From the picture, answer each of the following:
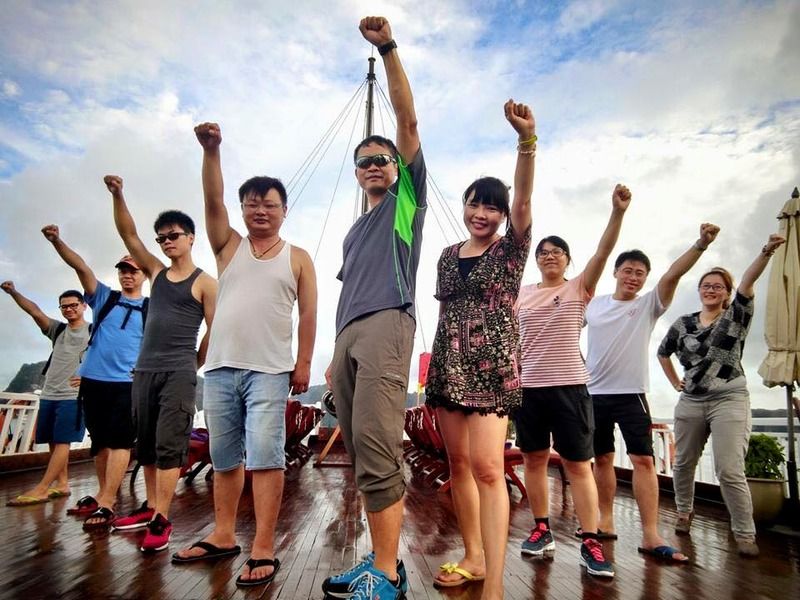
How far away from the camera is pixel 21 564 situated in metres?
2.05

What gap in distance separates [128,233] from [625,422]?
3071mm

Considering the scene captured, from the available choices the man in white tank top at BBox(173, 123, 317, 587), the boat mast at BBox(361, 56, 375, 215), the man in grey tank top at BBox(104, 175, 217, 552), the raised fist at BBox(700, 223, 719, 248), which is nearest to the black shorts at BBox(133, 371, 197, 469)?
the man in grey tank top at BBox(104, 175, 217, 552)

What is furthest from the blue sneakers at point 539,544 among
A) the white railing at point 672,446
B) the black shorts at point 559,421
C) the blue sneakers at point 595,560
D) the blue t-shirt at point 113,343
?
the blue t-shirt at point 113,343

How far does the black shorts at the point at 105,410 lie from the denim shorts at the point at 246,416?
1.42 meters

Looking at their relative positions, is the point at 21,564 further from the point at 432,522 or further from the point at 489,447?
the point at 432,522

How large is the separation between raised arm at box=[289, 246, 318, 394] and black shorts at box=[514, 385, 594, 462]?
1.08 meters

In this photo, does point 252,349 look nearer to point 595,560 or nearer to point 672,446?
point 595,560

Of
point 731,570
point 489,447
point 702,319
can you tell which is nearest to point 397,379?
point 489,447

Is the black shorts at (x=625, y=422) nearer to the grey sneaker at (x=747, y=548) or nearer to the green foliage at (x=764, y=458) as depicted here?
the grey sneaker at (x=747, y=548)

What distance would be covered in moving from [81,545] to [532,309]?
8.29ft

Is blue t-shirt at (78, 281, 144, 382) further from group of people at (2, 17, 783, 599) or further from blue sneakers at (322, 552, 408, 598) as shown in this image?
blue sneakers at (322, 552, 408, 598)

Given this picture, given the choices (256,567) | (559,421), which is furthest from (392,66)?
(256,567)

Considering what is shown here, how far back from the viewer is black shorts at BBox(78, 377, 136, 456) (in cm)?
329

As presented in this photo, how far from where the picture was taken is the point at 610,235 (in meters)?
2.46
